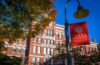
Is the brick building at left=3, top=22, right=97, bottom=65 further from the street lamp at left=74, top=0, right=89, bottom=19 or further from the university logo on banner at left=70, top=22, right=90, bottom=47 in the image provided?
the street lamp at left=74, top=0, right=89, bottom=19

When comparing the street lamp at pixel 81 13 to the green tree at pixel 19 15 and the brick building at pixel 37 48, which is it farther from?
the brick building at pixel 37 48

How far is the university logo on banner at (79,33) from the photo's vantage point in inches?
297

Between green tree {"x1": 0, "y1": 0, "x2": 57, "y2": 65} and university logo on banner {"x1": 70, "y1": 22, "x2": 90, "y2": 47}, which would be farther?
green tree {"x1": 0, "y1": 0, "x2": 57, "y2": 65}

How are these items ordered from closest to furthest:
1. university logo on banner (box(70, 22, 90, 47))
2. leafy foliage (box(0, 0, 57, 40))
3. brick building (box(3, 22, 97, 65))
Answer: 1. university logo on banner (box(70, 22, 90, 47))
2. leafy foliage (box(0, 0, 57, 40))
3. brick building (box(3, 22, 97, 65))

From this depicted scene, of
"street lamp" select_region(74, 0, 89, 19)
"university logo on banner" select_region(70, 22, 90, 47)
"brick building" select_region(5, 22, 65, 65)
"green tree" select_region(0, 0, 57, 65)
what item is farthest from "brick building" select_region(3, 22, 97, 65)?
"street lamp" select_region(74, 0, 89, 19)

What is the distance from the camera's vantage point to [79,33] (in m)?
7.52

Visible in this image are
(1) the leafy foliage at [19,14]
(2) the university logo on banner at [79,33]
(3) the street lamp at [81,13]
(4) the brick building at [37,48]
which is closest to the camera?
(3) the street lamp at [81,13]

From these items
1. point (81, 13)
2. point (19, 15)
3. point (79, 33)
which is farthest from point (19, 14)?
point (81, 13)

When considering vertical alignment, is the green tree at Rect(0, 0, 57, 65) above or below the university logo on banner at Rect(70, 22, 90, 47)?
above

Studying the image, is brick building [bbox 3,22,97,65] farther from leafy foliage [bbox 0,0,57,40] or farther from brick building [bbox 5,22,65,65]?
leafy foliage [bbox 0,0,57,40]

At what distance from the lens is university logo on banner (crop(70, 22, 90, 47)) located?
297 inches

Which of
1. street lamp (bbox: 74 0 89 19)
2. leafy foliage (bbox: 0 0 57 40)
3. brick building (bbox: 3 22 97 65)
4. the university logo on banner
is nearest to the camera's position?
street lamp (bbox: 74 0 89 19)

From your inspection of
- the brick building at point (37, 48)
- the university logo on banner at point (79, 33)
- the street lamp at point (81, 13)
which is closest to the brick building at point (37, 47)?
the brick building at point (37, 48)

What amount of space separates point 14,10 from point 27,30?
188cm
